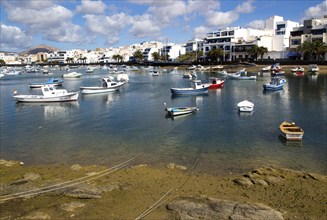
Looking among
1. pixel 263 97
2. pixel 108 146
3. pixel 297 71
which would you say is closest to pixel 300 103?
pixel 263 97

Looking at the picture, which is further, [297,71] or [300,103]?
[297,71]

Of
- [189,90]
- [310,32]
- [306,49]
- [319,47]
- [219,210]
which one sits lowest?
[219,210]

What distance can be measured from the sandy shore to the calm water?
6.73 feet

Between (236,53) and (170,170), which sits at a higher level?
(236,53)

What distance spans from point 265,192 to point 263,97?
41068mm

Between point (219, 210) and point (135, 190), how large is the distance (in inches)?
188

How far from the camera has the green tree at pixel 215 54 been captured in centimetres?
14212

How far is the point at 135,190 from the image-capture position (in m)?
15.7

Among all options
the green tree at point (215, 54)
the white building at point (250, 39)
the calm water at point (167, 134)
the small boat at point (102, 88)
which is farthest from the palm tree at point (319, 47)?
the small boat at point (102, 88)

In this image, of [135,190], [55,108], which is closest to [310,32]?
[55,108]

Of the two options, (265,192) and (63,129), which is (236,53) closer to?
(63,129)

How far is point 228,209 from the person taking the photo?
12953mm

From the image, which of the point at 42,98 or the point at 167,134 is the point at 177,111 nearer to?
the point at 167,134

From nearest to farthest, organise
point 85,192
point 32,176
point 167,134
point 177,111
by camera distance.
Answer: point 85,192 < point 32,176 < point 167,134 < point 177,111
